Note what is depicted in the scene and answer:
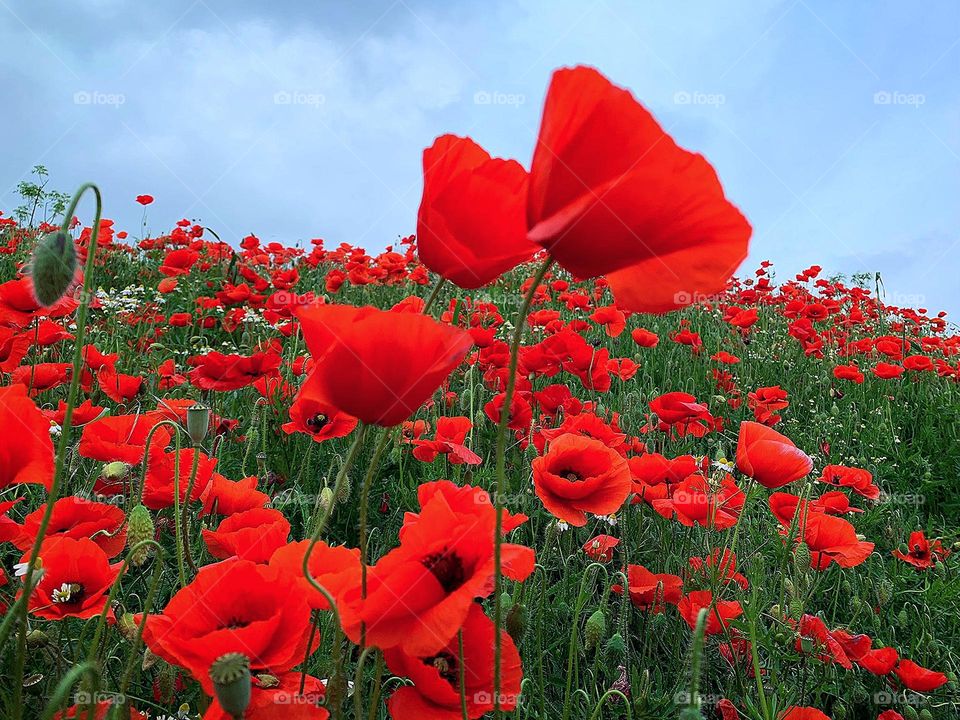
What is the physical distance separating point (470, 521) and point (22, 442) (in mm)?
709

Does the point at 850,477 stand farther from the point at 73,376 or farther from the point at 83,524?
the point at 73,376

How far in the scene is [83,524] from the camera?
1.36 m

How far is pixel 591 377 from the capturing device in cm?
300

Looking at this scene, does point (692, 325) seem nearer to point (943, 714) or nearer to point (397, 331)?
point (943, 714)

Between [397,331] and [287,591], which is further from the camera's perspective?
[287,591]

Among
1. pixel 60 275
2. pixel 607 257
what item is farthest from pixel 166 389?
pixel 607 257

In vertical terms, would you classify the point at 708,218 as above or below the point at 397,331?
above

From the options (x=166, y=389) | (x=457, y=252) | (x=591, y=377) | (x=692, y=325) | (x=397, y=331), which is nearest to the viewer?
(x=397, y=331)

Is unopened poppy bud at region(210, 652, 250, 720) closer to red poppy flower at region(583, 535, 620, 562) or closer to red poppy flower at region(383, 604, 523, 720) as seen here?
red poppy flower at region(383, 604, 523, 720)

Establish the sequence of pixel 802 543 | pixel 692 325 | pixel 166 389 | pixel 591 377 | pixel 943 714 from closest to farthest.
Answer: pixel 802 543 → pixel 943 714 → pixel 591 377 → pixel 166 389 → pixel 692 325

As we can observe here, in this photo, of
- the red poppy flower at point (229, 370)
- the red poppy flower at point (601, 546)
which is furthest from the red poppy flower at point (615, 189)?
the red poppy flower at point (229, 370)

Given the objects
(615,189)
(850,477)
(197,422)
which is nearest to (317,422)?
(197,422)

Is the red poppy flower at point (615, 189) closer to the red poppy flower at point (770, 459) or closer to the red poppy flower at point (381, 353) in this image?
the red poppy flower at point (381, 353)

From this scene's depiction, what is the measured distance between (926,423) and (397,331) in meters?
6.05
